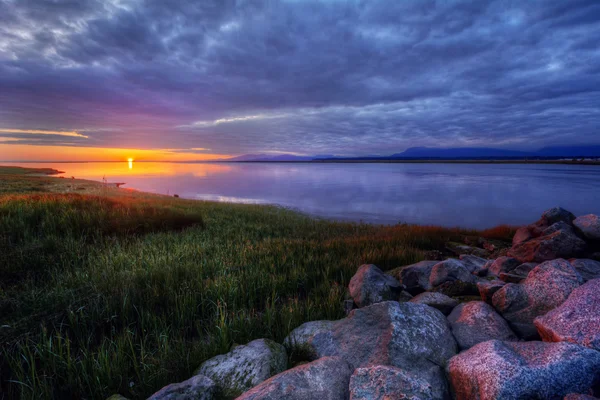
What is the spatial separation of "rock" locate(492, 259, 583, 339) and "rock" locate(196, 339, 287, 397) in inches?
125

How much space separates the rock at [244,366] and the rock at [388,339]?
1.52 ft

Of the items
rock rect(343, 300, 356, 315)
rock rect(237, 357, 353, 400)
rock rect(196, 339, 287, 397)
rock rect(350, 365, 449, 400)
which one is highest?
rock rect(350, 365, 449, 400)

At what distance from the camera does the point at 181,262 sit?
6.60 metres

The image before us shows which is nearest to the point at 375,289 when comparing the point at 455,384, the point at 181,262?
the point at 455,384

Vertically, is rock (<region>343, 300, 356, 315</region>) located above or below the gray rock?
below

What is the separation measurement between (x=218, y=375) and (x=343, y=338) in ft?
5.08

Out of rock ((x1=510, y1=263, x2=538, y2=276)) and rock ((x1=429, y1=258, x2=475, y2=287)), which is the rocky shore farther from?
rock ((x1=510, y1=263, x2=538, y2=276))

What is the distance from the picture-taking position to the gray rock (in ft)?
14.1

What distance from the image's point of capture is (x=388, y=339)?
3107mm

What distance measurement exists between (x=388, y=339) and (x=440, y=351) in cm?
64

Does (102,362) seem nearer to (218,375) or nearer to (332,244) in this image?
(218,375)

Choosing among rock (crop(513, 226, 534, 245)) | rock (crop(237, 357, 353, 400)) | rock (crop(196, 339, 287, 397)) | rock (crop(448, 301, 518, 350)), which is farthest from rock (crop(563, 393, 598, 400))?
rock (crop(513, 226, 534, 245))

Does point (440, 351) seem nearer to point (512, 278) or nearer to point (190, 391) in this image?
point (190, 391)

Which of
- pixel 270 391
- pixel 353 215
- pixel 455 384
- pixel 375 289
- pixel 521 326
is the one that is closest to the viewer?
pixel 270 391
